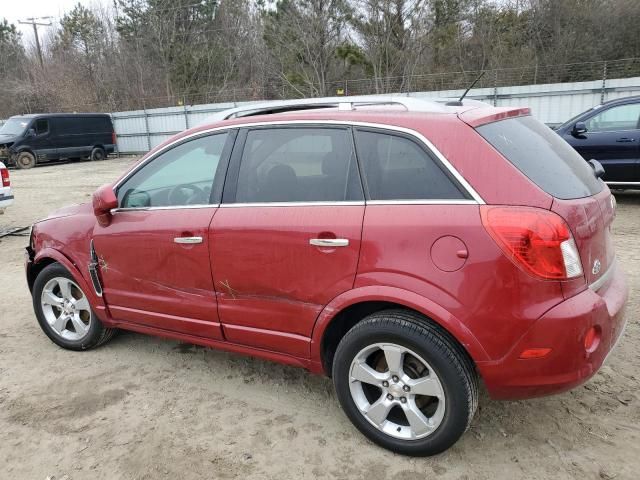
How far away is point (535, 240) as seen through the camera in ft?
7.34

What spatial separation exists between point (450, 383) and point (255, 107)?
2005mm

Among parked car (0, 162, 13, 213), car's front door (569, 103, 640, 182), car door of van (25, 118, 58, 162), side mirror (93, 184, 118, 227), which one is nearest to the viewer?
side mirror (93, 184, 118, 227)

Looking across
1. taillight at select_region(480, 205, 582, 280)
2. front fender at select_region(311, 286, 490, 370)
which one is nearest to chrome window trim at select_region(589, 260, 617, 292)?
taillight at select_region(480, 205, 582, 280)

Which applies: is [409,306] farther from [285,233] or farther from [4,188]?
[4,188]

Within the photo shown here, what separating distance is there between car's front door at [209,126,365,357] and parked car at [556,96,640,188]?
6571 mm

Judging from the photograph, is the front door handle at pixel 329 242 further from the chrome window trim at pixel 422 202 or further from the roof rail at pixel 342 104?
the roof rail at pixel 342 104

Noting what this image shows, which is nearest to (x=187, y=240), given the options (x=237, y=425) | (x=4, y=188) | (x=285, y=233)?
(x=285, y=233)

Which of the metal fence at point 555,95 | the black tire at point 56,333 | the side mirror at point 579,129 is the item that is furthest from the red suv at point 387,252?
the metal fence at point 555,95

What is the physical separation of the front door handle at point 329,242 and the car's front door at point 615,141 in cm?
675

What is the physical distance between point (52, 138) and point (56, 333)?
19366 mm

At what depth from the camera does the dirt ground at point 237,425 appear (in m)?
2.61

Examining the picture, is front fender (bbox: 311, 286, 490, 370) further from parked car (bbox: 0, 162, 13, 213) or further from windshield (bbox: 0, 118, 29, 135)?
windshield (bbox: 0, 118, 29, 135)

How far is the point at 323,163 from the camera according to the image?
9.33 feet

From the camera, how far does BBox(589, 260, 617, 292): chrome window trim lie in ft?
7.97
